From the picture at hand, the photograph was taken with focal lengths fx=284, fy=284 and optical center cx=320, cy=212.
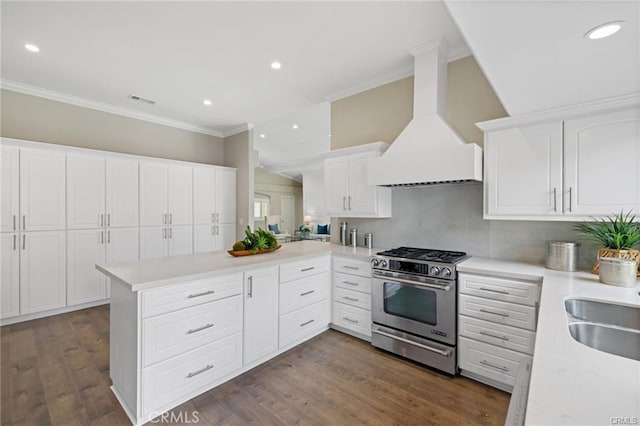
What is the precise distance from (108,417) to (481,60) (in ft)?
10.0

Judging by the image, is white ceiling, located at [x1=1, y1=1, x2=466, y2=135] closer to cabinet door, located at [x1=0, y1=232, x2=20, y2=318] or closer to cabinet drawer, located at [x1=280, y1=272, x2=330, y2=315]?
cabinet door, located at [x1=0, y1=232, x2=20, y2=318]

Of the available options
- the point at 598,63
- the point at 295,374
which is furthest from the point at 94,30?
the point at 598,63

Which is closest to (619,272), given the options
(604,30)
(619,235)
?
(619,235)

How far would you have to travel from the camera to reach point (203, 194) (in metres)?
5.21

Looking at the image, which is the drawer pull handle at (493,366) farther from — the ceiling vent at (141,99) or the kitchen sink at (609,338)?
the ceiling vent at (141,99)

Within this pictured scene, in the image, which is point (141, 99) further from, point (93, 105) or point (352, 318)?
point (352, 318)

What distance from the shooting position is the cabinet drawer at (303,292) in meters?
2.70

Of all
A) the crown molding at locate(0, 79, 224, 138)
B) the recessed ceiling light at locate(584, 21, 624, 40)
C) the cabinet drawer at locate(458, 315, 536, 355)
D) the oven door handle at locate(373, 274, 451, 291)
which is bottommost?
the cabinet drawer at locate(458, 315, 536, 355)

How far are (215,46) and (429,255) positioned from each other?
9.68 feet

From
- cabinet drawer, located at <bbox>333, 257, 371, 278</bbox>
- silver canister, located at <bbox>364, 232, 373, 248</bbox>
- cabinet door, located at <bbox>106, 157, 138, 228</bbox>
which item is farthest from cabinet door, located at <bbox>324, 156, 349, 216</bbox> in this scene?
cabinet door, located at <bbox>106, 157, 138, 228</bbox>

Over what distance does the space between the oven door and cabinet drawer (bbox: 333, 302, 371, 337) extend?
158mm

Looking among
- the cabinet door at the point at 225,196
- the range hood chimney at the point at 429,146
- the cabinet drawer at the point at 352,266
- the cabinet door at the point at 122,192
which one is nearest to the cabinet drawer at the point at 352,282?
the cabinet drawer at the point at 352,266

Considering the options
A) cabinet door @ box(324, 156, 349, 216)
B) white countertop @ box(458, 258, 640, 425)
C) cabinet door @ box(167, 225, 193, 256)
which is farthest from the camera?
cabinet door @ box(167, 225, 193, 256)

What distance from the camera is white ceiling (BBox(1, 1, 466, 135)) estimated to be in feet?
7.73
